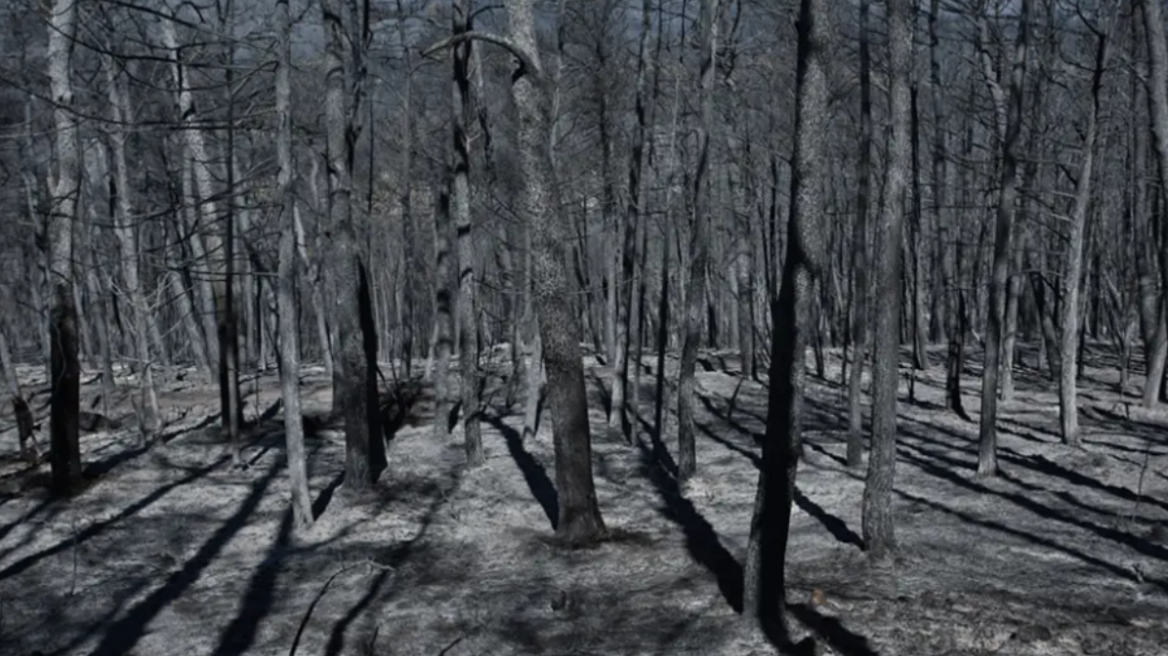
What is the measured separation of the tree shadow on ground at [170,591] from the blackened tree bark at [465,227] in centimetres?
299

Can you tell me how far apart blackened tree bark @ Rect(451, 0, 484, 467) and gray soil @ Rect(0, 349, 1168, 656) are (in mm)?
689

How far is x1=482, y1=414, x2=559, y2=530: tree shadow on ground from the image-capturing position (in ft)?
49.3

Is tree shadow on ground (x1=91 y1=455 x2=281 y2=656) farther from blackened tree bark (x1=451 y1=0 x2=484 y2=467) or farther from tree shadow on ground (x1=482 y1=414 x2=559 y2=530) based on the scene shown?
tree shadow on ground (x1=482 y1=414 x2=559 y2=530)

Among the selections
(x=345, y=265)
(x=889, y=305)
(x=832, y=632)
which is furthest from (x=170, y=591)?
(x=889, y=305)

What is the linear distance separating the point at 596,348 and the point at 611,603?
78.2ft

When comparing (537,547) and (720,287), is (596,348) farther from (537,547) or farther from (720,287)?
(537,547)

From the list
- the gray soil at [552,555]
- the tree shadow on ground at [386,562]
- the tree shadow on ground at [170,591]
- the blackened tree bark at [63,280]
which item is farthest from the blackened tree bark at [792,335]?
the blackened tree bark at [63,280]

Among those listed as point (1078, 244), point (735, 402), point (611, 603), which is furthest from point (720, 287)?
point (611, 603)

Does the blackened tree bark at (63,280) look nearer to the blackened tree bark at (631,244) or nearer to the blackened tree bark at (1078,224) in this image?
the blackened tree bark at (631,244)

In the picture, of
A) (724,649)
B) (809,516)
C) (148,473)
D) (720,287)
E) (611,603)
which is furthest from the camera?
(720,287)

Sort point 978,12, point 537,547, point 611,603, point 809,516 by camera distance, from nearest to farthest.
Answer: point 611,603 < point 537,547 < point 809,516 < point 978,12

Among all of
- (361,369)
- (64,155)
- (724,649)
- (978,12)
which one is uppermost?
(978,12)

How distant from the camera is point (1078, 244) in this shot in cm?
1645

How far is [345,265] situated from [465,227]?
240cm
